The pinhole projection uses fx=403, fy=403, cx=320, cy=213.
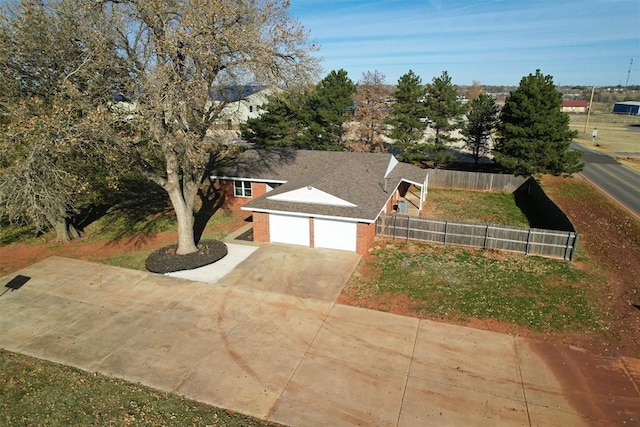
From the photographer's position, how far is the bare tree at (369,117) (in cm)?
3903

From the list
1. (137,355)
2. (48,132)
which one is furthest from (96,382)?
(48,132)

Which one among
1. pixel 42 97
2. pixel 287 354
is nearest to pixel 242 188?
pixel 42 97

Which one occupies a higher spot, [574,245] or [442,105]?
[442,105]

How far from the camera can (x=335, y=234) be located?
20.4 m

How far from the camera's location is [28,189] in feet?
45.6

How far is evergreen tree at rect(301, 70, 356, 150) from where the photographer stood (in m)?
36.5

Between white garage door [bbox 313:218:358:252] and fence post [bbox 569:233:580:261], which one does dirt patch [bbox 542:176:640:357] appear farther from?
white garage door [bbox 313:218:358:252]

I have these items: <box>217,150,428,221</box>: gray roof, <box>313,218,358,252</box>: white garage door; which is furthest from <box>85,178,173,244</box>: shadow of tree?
<box>313,218,358,252</box>: white garage door

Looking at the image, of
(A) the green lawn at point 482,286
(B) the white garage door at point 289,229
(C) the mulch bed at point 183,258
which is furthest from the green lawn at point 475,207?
(C) the mulch bed at point 183,258

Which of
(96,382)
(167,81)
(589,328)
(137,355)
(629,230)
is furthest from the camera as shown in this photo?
(629,230)

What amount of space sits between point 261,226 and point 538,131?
74.2 ft

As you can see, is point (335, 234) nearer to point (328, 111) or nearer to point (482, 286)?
point (482, 286)

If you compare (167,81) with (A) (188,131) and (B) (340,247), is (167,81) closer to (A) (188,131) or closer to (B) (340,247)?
(A) (188,131)

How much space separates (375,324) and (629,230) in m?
17.5
